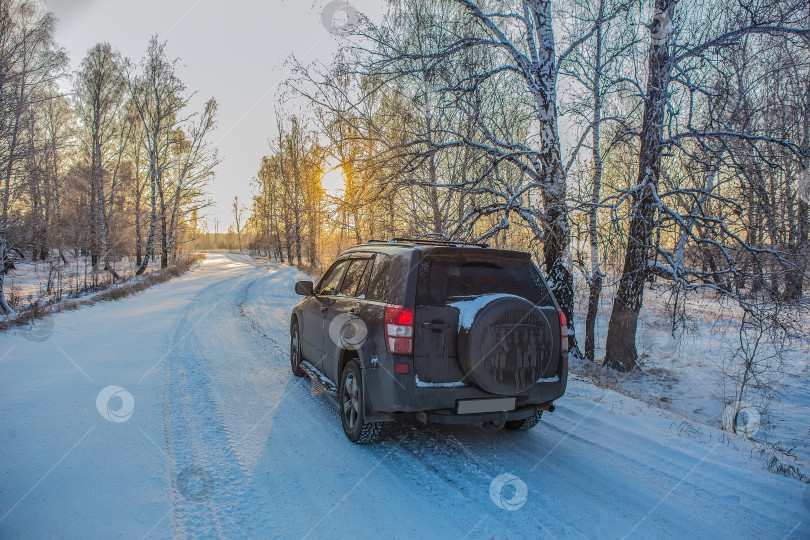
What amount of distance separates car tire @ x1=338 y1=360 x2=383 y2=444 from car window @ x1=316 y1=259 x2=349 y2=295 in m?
1.36

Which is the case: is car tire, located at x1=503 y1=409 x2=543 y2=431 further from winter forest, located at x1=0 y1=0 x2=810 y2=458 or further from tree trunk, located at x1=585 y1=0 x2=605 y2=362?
tree trunk, located at x1=585 y1=0 x2=605 y2=362

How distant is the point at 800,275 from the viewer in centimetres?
639

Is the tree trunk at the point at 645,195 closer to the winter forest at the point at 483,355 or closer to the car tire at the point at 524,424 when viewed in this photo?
the winter forest at the point at 483,355

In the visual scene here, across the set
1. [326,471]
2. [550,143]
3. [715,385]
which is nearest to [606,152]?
[550,143]

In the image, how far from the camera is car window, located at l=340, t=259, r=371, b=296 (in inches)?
183

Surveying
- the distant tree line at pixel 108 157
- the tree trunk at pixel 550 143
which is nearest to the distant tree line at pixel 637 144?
the tree trunk at pixel 550 143

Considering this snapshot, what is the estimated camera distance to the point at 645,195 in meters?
7.33

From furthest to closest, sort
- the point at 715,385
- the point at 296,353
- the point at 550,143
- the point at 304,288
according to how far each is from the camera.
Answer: the point at 715,385, the point at 550,143, the point at 296,353, the point at 304,288

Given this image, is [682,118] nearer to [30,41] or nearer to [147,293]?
[147,293]

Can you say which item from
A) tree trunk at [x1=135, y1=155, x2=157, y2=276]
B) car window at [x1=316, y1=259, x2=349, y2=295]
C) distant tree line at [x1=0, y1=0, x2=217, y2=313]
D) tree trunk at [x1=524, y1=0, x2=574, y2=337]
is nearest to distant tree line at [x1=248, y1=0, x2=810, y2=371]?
tree trunk at [x1=524, y1=0, x2=574, y2=337]

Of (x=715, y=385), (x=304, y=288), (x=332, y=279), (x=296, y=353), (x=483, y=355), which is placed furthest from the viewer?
(x=715, y=385)

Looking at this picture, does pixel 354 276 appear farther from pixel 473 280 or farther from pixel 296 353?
pixel 296 353

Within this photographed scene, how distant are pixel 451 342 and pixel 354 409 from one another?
122 cm

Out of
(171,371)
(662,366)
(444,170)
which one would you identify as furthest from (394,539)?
(444,170)
